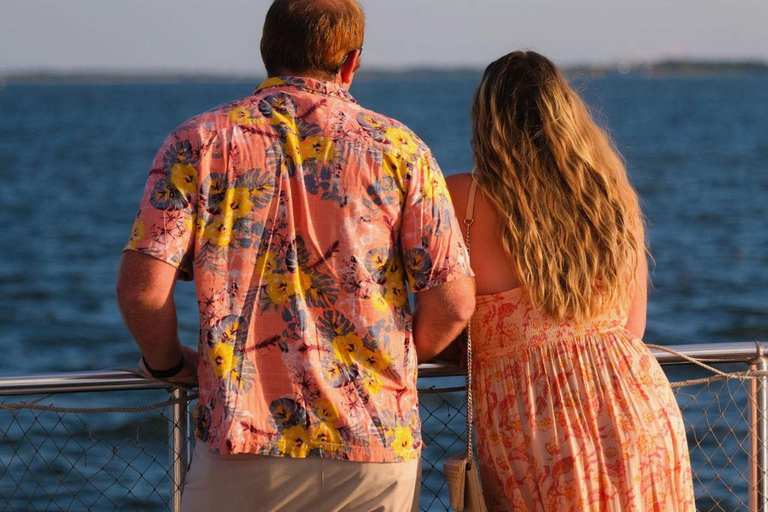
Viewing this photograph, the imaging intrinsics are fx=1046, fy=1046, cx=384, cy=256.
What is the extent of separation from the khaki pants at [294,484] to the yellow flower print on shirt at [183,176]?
59 cm

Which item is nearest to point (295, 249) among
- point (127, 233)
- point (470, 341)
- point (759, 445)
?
point (470, 341)

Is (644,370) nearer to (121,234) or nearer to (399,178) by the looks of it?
(399,178)

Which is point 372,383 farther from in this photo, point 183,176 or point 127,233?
point 127,233

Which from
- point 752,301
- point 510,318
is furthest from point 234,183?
point 752,301

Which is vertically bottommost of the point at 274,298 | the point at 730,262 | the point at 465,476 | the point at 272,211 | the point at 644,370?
the point at 730,262

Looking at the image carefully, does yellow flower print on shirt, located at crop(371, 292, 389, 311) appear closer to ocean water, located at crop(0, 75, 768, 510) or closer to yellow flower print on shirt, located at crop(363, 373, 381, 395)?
yellow flower print on shirt, located at crop(363, 373, 381, 395)

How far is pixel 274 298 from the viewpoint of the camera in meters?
2.29

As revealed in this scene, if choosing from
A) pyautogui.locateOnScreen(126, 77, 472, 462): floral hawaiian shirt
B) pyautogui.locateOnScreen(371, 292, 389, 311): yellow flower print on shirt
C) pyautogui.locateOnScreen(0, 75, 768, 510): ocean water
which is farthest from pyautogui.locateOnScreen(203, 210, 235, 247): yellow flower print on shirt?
pyautogui.locateOnScreen(0, 75, 768, 510): ocean water

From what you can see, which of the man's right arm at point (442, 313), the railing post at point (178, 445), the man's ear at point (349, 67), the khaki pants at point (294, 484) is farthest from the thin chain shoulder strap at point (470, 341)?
the railing post at point (178, 445)

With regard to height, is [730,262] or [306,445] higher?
[306,445]

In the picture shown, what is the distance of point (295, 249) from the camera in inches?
90.0

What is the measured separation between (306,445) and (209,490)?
25cm

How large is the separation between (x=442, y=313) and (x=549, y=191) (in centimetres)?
43

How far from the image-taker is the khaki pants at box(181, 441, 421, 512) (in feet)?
7.60
